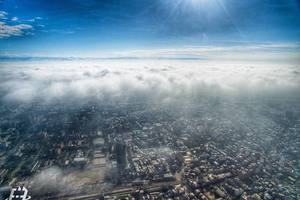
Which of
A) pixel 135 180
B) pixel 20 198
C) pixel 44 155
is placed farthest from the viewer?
pixel 44 155

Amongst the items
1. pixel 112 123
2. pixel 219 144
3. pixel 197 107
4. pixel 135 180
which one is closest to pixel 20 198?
pixel 135 180

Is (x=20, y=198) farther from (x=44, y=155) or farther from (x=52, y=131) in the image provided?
(x=52, y=131)

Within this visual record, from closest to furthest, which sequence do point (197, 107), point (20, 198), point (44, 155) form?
1. point (20, 198)
2. point (44, 155)
3. point (197, 107)

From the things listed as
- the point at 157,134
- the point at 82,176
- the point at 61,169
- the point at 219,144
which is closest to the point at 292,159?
the point at 219,144

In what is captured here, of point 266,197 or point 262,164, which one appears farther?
point 262,164

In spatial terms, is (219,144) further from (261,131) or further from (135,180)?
(135,180)

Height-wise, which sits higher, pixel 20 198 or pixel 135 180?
pixel 20 198
